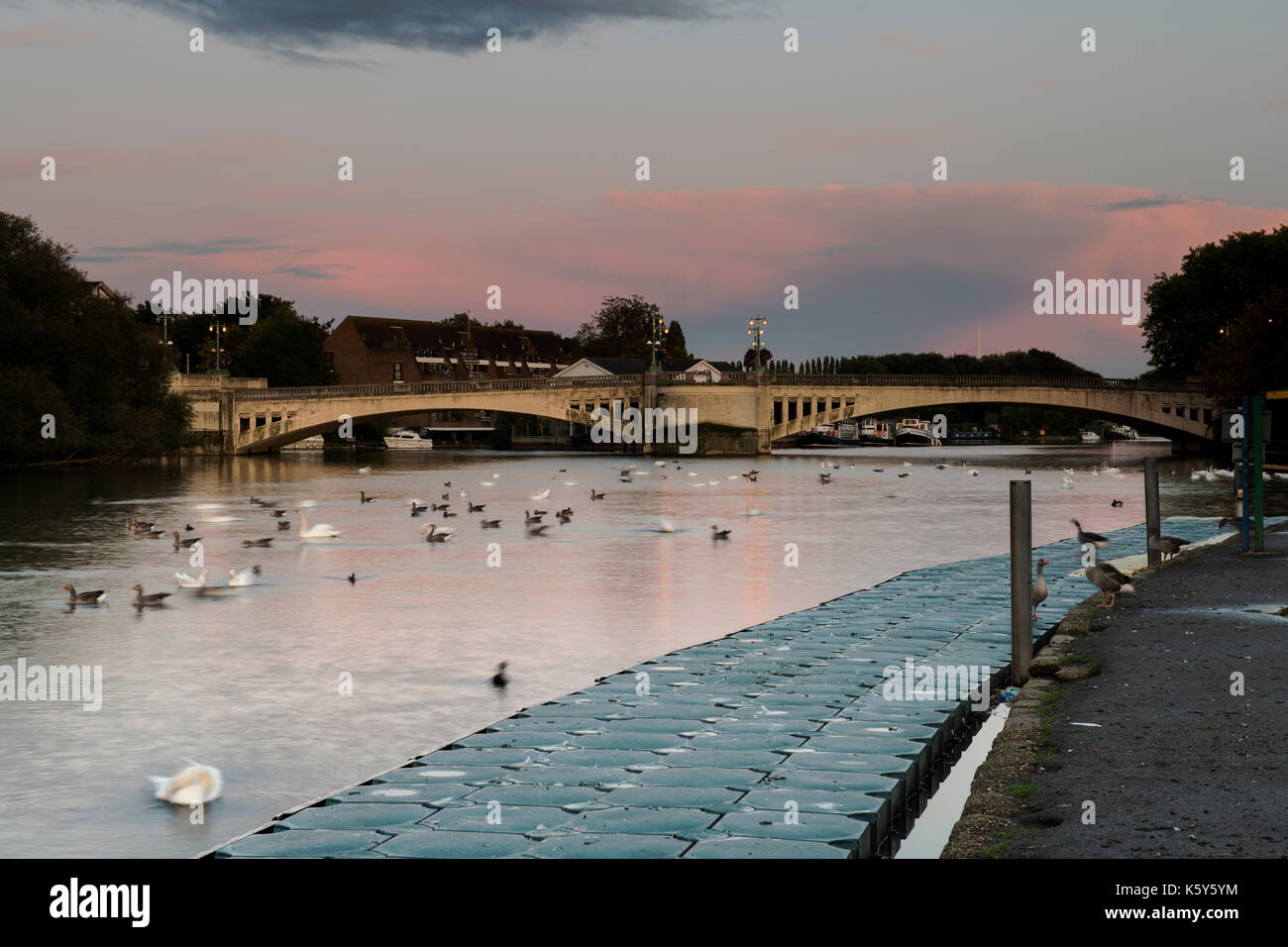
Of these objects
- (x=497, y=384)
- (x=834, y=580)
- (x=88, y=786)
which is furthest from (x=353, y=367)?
(x=88, y=786)

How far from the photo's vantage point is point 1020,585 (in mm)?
12453

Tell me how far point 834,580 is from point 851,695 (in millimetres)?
13194

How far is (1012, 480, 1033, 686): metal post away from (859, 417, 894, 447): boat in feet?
509

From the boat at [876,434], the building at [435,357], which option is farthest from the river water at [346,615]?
the boat at [876,434]

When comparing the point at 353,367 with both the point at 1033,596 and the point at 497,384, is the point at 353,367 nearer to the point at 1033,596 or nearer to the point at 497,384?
the point at 497,384

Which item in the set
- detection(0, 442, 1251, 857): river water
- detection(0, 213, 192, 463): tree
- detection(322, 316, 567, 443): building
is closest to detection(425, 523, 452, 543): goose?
detection(0, 442, 1251, 857): river water

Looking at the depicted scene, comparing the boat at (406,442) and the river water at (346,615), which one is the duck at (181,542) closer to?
the river water at (346,615)

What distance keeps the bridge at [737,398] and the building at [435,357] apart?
127 ft

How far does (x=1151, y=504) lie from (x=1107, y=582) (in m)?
7.10

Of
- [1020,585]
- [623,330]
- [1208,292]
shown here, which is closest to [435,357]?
[623,330]

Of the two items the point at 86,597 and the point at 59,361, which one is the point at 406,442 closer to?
the point at 59,361

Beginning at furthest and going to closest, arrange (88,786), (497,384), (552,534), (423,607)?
(497,384), (552,534), (423,607), (88,786)

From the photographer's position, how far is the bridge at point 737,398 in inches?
3979

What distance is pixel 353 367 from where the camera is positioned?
6235 inches
